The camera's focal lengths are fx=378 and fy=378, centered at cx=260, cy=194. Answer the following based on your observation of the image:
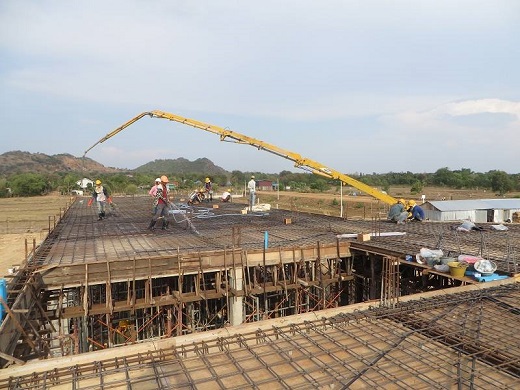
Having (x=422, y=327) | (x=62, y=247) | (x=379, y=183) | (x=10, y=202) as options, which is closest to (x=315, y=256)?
(x=422, y=327)

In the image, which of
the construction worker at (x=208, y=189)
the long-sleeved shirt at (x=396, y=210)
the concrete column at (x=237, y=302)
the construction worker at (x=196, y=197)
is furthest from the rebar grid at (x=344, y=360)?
the construction worker at (x=208, y=189)

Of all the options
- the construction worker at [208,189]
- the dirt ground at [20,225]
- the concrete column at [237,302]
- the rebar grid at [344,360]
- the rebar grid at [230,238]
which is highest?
the construction worker at [208,189]

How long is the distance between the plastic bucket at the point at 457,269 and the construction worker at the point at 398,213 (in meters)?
8.91

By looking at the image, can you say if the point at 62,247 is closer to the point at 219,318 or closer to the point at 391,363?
the point at 219,318

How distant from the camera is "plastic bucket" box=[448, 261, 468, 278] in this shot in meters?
8.39

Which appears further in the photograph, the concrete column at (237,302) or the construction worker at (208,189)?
the construction worker at (208,189)

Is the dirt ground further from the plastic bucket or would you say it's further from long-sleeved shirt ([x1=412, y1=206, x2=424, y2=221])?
long-sleeved shirt ([x1=412, y1=206, x2=424, y2=221])

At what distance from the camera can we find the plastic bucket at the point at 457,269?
27.5ft

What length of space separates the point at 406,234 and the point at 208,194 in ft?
61.8

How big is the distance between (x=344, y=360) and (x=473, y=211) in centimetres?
2461

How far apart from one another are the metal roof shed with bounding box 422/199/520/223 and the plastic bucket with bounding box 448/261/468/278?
61.3 feet

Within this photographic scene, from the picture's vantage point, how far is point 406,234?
45.8ft

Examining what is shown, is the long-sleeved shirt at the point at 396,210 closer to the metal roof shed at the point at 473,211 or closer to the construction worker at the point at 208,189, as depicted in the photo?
the metal roof shed at the point at 473,211

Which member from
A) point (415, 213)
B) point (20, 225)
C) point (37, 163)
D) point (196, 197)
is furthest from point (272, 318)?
point (37, 163)
